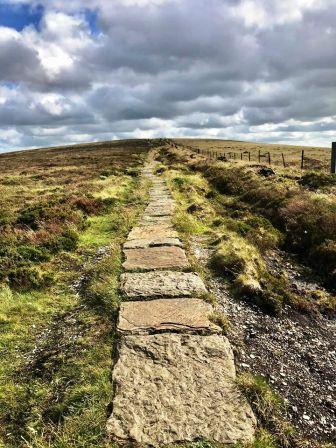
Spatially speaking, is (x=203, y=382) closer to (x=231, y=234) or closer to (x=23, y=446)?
(x=23, y=446)

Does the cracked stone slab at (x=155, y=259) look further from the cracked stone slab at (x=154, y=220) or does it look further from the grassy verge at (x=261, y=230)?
the cracked stone slab at (x=154, y=220)

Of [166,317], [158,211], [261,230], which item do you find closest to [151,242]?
[261,230]

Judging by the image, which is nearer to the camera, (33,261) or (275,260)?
(33,261)

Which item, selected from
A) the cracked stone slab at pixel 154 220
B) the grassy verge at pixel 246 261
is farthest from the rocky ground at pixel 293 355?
the cracked stone slab at pixel 154 220

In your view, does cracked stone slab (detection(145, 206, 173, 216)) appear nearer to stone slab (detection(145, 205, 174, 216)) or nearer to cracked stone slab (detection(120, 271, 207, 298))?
stone slab (detection(145, 205, 174, 216))

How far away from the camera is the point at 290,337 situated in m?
6.88

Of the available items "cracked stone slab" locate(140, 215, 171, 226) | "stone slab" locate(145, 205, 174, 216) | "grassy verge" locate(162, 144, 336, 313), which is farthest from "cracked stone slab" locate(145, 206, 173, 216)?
"grassy verge" locate(162, 144, 336, 313)

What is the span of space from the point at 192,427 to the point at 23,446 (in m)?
1.84

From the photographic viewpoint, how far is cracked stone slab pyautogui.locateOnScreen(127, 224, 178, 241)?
11953 millimetres

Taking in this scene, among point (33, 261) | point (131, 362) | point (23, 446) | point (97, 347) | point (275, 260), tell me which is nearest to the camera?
point (23, 446)

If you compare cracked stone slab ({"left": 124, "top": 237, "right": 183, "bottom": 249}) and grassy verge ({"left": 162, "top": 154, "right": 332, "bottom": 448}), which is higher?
cracked stone slab ({"left": 124, "top": 237, "right": 183, "bottom": 249})

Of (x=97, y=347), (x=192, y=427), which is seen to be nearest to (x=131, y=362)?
(x=97, y=347)

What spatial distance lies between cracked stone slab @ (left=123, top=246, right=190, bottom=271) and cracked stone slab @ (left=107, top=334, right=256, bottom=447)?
3.16m

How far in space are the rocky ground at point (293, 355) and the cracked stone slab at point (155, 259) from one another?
1.31 m
